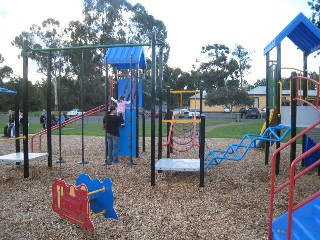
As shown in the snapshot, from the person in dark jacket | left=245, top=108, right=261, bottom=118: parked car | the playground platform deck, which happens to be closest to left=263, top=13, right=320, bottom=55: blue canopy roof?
the playground platform deck

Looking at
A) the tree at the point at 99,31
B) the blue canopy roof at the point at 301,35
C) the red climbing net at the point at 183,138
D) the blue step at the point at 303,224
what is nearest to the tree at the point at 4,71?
the tree at the point at 99,31

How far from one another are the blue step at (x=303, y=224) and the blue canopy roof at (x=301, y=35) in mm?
4713

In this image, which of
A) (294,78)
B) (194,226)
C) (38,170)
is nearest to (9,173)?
(38,170)

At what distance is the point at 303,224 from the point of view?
3.46 m

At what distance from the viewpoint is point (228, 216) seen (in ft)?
15.3

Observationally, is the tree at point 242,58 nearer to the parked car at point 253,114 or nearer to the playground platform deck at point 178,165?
the parked car at point 253,114

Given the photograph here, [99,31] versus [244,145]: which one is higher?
[99,31]

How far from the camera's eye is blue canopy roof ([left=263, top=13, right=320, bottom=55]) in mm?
7336

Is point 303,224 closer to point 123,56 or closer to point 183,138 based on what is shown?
point 123,56

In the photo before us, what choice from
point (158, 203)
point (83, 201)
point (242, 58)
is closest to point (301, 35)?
point (158, 203)

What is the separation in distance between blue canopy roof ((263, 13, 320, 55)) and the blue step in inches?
186

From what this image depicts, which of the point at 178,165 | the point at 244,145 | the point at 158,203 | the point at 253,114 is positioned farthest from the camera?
the point at 253,114

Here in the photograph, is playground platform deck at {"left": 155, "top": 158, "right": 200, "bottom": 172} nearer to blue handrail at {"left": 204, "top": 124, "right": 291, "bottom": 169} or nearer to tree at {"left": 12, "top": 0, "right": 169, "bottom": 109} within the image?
blue handrail at {"left": 204, "top": 124, "right": 291, "bottom": 169}

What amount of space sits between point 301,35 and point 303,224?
5793 mm
